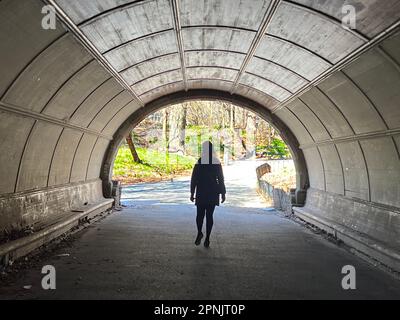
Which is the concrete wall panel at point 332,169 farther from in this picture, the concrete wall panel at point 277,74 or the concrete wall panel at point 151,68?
the concrete wall panel at point 151,68

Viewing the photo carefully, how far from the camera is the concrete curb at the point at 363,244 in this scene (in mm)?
5594

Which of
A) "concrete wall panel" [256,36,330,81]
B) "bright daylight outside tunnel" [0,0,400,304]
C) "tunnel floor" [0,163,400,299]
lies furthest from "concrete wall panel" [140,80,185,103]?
"tunnel floor" [0,163,400,299]

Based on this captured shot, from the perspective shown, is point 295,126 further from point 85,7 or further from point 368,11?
point 85,7

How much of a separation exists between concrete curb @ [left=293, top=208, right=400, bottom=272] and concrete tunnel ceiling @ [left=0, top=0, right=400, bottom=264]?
1.38 ft

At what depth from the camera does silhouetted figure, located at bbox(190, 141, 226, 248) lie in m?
6.96

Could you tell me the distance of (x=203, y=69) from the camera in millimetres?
10094

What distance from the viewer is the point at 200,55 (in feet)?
28.5

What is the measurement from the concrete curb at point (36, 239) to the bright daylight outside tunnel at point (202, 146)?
0.11ft

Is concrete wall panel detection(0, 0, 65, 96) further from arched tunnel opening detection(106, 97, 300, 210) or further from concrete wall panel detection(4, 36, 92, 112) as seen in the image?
arched tunnel opening detection(106, 97, 300, 210)

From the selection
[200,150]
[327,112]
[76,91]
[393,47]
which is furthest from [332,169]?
[200,150]

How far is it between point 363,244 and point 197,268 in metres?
3.29

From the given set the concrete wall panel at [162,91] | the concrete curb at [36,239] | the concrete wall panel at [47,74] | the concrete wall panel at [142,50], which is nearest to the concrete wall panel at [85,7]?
the concrete wall panel at [47,74]

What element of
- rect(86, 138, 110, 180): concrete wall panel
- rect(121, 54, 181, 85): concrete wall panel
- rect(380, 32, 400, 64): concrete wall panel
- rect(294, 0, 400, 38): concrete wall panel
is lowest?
rect(86, 138, 110, 180): concrete wall panel
